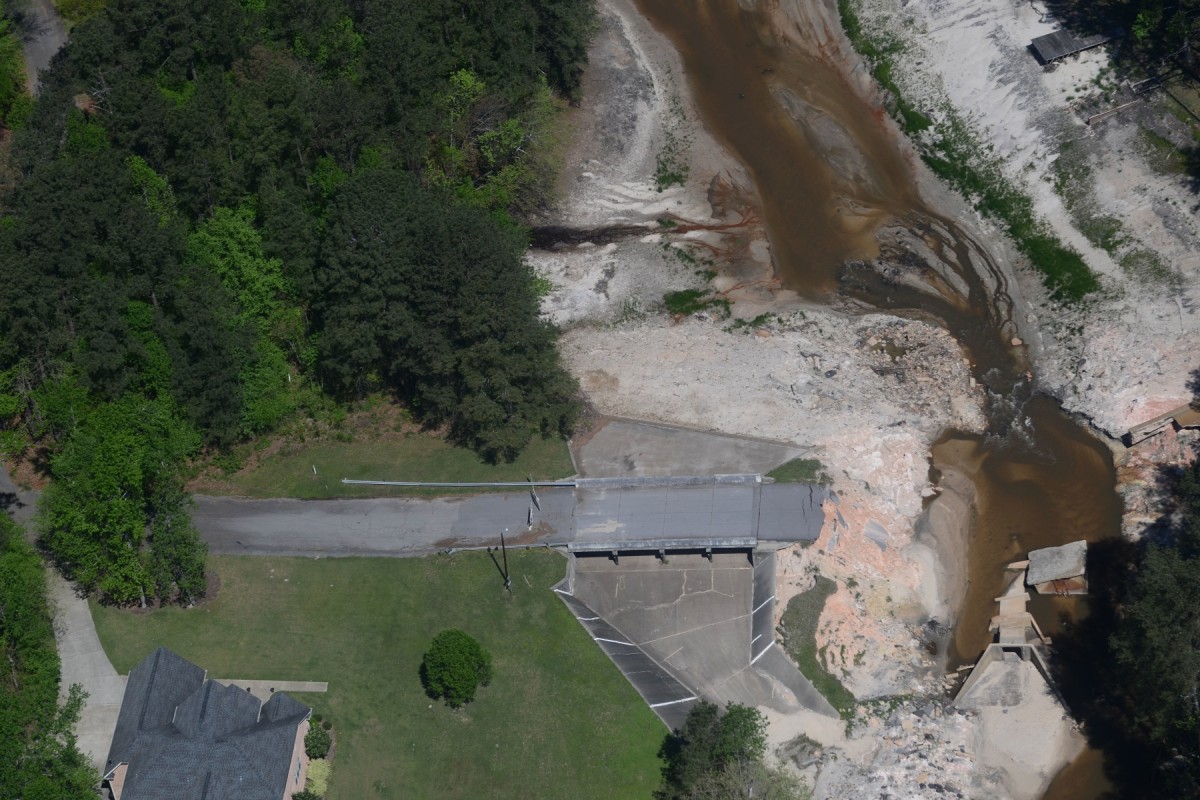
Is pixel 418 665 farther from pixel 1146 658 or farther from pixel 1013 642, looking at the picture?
pixel 1146 658

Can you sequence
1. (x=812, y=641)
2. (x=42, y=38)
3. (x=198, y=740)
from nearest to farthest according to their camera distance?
(x=198, y=740)
(x=812, y=641)
(x=42, y=38)

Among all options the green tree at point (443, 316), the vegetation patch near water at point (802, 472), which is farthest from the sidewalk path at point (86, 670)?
the vegetation patch near water at point (802, 472)

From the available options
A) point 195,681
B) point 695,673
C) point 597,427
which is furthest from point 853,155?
point 195,681

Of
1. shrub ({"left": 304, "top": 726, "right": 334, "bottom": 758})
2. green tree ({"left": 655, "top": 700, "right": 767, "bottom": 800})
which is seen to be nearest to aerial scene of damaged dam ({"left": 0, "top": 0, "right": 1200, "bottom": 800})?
green tree ({"left": 655, "top": 700, "right": 767, "bottom": 800})

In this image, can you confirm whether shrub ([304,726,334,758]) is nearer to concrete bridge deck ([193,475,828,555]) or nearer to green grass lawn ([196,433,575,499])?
concrete bridge deck ([193,475,828,555])

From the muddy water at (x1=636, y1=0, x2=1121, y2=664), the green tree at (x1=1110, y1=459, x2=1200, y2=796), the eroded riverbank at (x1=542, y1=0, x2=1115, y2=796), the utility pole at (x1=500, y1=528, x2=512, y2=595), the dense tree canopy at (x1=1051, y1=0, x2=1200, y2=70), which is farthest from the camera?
the dense tree canopy at (x1=1051, y1=0, x2=1200, y2=70)

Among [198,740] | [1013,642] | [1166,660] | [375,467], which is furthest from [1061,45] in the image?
[198,740]

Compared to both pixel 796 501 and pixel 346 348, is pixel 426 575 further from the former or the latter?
pixel 796 501
